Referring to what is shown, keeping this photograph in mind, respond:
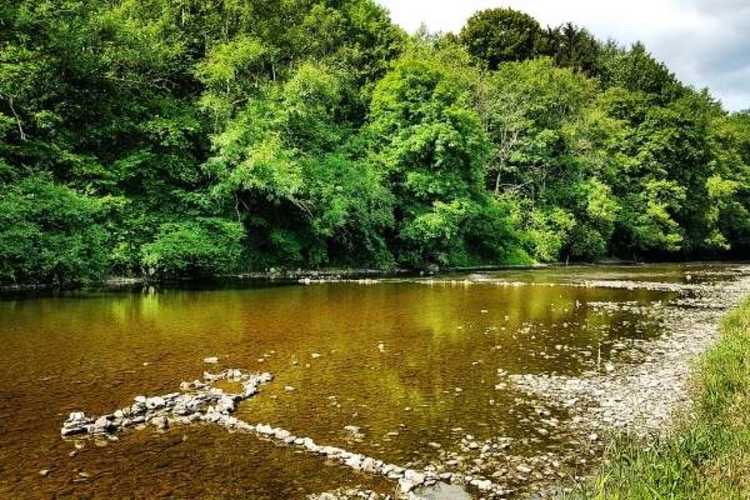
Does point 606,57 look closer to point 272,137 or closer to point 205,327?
point 272,137

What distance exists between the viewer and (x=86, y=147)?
33062mm

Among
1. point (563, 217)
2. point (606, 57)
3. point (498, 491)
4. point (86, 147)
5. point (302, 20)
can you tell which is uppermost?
point (606, 57)

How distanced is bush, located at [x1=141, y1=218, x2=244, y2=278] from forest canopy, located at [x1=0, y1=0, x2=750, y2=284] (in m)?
0.13

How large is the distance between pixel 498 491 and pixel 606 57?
318 feet

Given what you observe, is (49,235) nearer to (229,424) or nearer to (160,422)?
(160,422)

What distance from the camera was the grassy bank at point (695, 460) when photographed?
5.97 meters

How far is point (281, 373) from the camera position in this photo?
1281 cm

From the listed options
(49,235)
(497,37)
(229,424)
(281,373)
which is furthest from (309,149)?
(497,37)

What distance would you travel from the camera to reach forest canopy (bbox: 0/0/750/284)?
2938cm

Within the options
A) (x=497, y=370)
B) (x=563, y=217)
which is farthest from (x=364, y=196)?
(x=497, y=370)

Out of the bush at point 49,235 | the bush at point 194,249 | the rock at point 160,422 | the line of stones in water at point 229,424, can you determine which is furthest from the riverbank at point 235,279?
the rock at point 160,422

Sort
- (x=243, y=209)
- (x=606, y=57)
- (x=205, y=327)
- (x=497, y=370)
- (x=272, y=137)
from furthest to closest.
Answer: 1. (x=606, y=57)
2. (x=243, y=209)
3. (x=272, y=137)
4. (x=205, y=327)
5. (x=497, y=370)

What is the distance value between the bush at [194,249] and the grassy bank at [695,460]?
26381 millimetres

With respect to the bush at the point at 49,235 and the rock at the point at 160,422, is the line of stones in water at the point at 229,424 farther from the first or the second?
the bush at the point at 49,235
